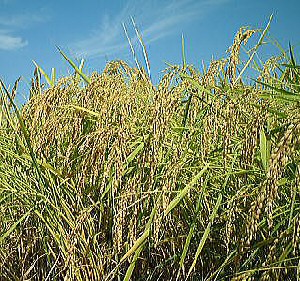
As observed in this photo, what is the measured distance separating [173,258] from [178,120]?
0.65m


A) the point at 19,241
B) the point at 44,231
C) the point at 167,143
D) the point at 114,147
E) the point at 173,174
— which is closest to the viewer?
the point at 173,174

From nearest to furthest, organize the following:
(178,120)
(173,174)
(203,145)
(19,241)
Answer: (173,174) → (203,145) → (19,241) → (178,120)

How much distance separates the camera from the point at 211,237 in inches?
61.0

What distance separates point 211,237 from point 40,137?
65 cm

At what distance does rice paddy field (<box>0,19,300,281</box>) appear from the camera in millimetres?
1374

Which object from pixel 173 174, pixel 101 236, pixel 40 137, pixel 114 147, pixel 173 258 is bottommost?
pixel 173 258

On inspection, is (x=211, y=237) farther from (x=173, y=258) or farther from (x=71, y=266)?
(x=71, y=266)

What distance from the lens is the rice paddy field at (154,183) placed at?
137 cm

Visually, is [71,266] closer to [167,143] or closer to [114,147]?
[114,147]

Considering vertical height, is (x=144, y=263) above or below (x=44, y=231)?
below

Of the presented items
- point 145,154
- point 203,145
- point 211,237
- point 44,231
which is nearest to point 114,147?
point 145,154

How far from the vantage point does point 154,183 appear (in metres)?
1.60

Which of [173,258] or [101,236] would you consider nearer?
[173,258]

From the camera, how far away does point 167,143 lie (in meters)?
1.68
